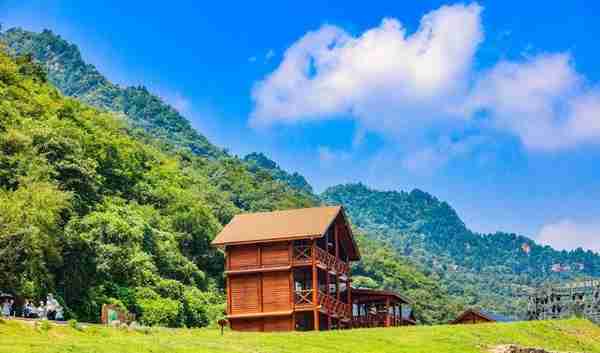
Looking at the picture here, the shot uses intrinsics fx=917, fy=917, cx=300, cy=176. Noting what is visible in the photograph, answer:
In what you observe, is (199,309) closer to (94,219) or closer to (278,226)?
(94,219)

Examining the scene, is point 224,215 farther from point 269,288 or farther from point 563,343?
point 563,343

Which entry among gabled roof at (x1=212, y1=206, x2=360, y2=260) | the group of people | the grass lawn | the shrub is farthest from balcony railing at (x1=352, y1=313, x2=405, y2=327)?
the group of people

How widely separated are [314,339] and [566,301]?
37.8 meters

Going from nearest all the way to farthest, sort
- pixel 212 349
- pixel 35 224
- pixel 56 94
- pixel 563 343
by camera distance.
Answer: pixel 212 349, pixel 563 343, pixel 35 224, pixel 56 94

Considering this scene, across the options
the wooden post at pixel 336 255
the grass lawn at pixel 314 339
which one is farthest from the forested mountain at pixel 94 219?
the grass lawn at pixel 314 339

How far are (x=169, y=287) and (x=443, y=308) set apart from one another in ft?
171

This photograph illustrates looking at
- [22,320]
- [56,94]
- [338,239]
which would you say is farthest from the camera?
[56,94]

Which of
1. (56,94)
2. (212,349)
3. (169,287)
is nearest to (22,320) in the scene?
(212,349)

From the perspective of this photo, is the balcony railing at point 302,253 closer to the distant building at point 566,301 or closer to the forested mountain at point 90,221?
the forested mountain at point 90,221

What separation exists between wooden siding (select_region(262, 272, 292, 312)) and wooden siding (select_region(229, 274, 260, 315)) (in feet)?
1.86

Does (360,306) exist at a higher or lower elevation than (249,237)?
lower

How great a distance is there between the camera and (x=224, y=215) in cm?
11269

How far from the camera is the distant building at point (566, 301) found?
72812mm

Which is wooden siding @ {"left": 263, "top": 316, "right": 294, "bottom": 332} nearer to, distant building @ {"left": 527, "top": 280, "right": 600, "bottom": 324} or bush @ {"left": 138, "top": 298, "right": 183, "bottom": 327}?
bush @ {"left": 138, "top": 298, "right": 183, "bottom": 327}
